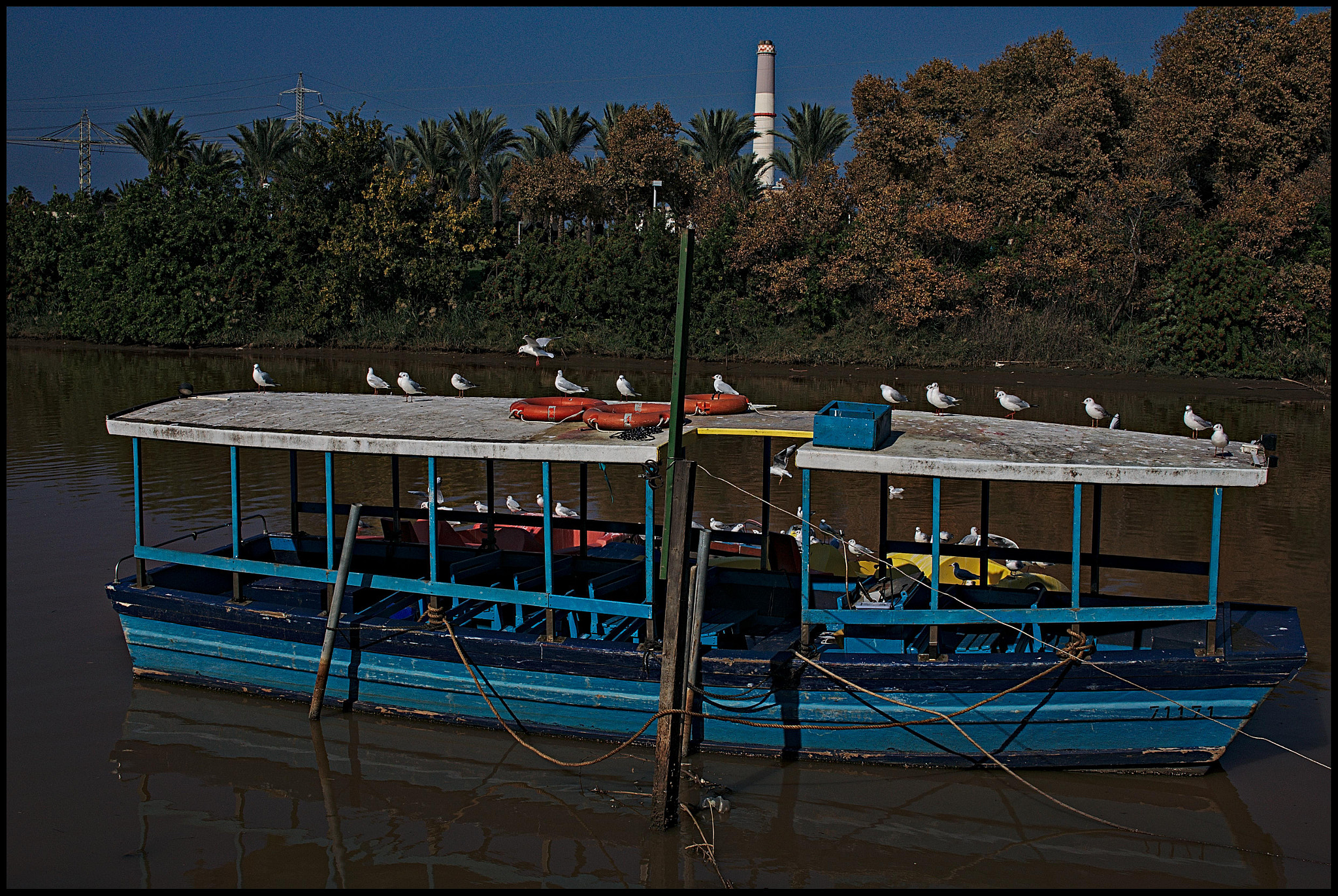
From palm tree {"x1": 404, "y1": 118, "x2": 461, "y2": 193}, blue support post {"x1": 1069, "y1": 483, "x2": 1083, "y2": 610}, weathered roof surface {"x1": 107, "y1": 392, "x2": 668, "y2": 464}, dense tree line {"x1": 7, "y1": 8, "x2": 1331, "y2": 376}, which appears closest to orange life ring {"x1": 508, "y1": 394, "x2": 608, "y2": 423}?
weathered roof surface {"x1": 107, "y1": 392, "x2": 668, "y2": 464}

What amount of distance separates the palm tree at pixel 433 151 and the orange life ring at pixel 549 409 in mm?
32448

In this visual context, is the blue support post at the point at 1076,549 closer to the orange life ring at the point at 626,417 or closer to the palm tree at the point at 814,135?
the orange life ring at the point at 626,417

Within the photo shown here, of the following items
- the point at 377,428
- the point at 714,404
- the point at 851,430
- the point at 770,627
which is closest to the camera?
the point at 851,430

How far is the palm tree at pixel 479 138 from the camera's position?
41906 mm

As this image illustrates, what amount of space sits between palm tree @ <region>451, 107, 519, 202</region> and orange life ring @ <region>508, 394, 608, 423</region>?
34.0 metres

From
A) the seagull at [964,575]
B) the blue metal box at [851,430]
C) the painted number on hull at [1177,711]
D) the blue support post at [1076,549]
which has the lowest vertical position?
the painted number on hull at [1177,711]

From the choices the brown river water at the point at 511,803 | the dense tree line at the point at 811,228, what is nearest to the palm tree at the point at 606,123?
the dense tree line at the point at 811,228

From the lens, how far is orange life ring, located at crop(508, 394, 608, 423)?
30.9 feet

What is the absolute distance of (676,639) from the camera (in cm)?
724

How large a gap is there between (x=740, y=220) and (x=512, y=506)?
21268mm

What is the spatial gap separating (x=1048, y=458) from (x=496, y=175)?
36464 millimetres

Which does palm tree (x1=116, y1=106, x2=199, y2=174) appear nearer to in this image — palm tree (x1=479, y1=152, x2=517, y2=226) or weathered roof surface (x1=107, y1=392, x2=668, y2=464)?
palm tree (x1=479, y1=152, x2=517, y2=226)

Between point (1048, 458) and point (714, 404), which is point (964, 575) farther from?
point (714, 404)

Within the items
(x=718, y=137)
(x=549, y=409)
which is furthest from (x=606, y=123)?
(x=549, y=409)
